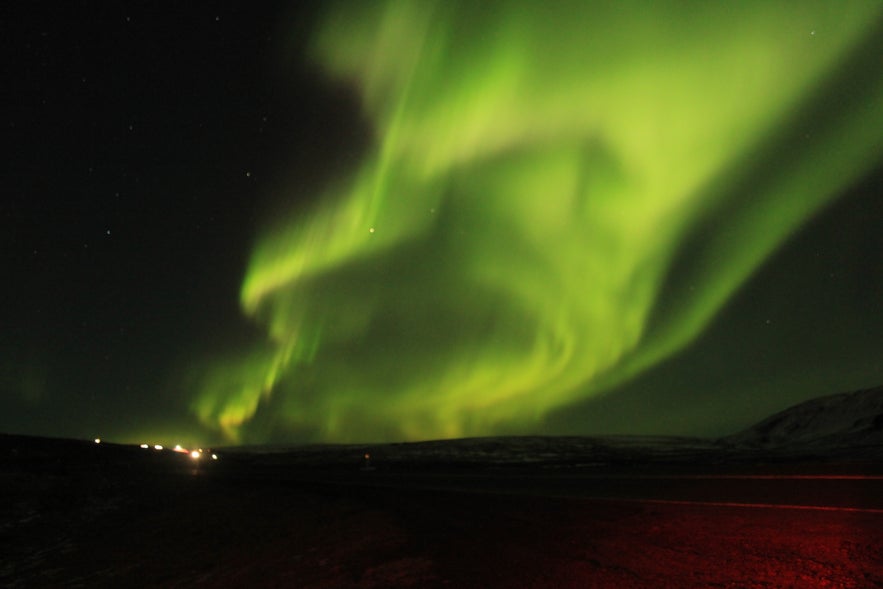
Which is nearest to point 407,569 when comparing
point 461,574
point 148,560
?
point 461,574

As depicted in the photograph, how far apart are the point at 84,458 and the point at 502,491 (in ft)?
209

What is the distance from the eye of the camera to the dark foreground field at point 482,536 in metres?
9.87

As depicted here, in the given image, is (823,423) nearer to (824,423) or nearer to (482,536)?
(824,423)

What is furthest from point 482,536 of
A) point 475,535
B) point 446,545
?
point 446,545

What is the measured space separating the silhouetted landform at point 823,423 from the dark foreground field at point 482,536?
10674 cm

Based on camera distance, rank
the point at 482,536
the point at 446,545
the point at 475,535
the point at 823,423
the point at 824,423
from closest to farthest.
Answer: the point at 446,545 < the point at 482,536 < the point at 475,535 < the point at 824,423 < the point at 823,423

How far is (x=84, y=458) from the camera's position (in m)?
71.8

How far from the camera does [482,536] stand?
13.7 m

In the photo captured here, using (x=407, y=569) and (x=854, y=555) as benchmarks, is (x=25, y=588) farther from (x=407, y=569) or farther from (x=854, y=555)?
(x=854, y=555)

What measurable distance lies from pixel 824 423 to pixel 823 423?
1.25 ft

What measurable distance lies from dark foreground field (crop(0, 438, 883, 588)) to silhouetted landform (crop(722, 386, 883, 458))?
106736 millimetres

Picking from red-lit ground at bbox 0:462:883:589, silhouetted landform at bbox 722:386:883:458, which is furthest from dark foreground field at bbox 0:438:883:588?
silhouetted landform at bbox 722:386:883:458

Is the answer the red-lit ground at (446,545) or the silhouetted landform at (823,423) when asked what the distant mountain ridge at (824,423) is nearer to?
the silhouetted landform at (823,423)

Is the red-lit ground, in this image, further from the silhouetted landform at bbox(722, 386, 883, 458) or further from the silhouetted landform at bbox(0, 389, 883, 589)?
the silhouetted landform at bbox(722, 386, 883, 458)
